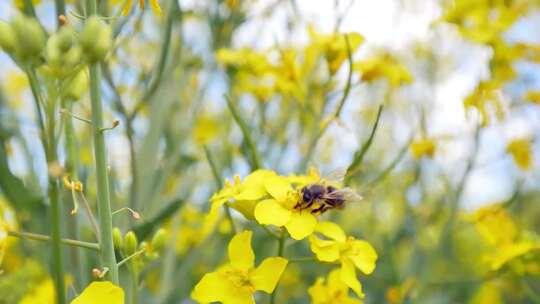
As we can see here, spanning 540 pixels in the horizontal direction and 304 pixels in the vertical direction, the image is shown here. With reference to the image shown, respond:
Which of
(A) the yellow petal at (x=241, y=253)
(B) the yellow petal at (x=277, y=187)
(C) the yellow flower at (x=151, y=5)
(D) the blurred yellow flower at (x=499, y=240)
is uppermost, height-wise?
(C) the yellow flower at (x=151, y=5)

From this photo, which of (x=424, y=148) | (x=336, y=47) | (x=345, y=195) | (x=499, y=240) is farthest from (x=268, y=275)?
(x=424, y=148)

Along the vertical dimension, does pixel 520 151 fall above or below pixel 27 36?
below

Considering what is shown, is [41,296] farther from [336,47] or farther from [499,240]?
[499,240]

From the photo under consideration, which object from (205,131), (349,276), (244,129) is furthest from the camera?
(205,131)

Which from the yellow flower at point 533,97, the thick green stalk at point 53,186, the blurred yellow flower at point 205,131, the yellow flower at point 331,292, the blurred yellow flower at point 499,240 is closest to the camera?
the thick green stalk at point 53,186

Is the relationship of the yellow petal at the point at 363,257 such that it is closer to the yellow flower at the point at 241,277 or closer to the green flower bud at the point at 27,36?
the yellow flower at the point at 241,277

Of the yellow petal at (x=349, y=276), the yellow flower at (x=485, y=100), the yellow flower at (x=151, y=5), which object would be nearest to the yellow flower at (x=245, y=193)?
the yellow petal at (x=349, y=276)
